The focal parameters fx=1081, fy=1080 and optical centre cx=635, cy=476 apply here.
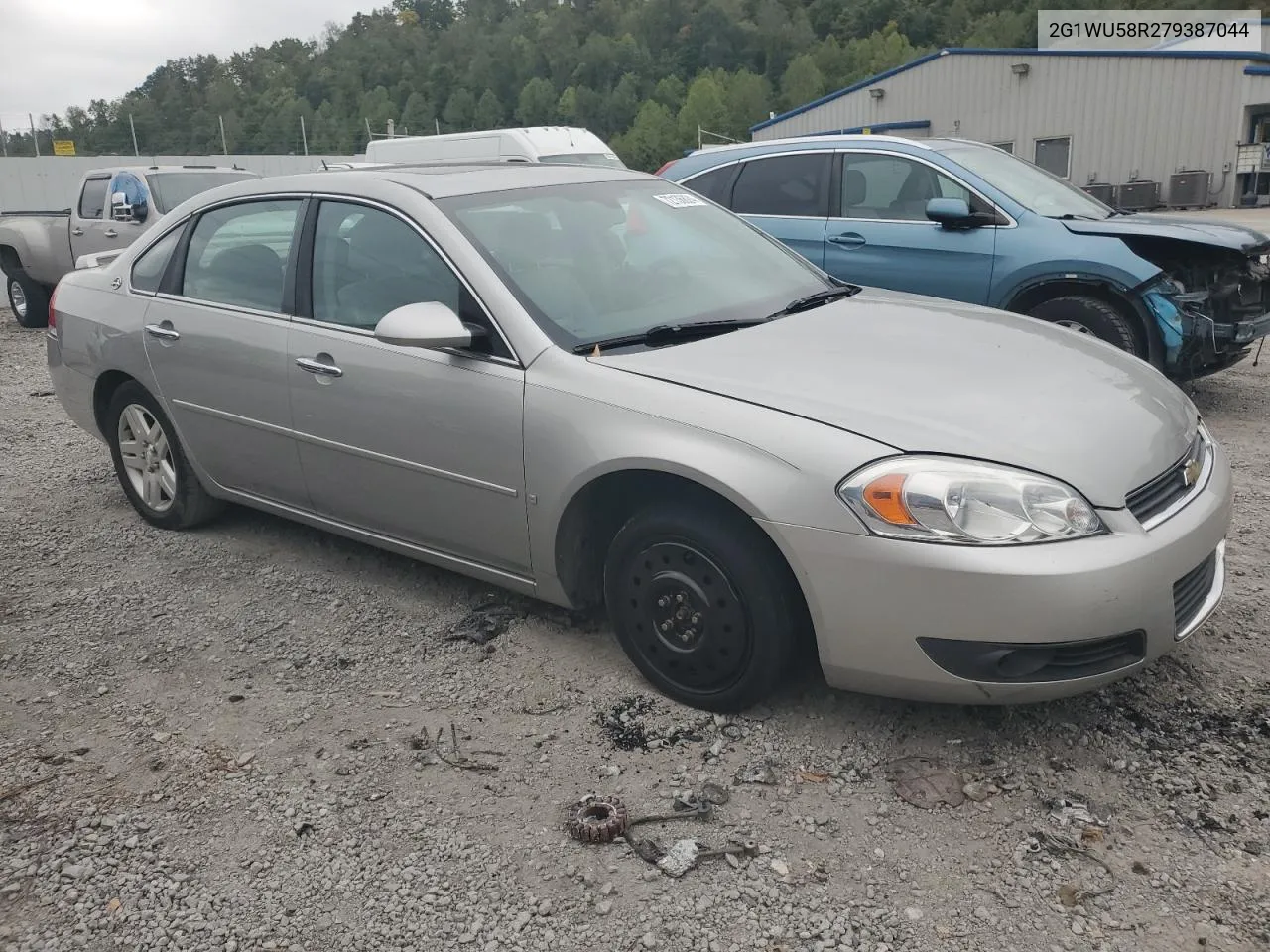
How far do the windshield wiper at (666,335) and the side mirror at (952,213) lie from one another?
3.65 meters

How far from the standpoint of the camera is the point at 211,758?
3.12 meters

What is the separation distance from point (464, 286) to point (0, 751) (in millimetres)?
1983

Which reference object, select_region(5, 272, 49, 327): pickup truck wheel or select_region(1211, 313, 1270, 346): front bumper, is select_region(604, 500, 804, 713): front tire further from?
select_region(5, 272, 49, 327): pickup truck wheel

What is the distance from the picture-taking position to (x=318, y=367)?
3877mm

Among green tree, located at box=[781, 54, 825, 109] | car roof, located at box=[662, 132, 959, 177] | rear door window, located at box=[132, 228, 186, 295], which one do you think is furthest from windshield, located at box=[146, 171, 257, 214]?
green tree, located at box=[781, 54, 825, 109]

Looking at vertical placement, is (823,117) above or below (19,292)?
above

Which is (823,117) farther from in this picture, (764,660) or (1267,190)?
(764,660)

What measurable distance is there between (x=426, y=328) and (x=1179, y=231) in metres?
5.02

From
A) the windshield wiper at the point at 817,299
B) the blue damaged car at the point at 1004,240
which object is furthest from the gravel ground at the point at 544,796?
the blue damaged car at the point at 1004,240

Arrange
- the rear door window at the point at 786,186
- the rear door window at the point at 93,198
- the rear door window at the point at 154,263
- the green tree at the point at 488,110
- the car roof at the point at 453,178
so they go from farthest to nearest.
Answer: the green tree at the point at 488,110 < the rear door window at the point at 93,198 < the rear door window at the point at 786,186 < the rear door window at the point at 154,263 < the car roof at the point at 453,178

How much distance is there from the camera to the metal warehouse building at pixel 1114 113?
28.5m

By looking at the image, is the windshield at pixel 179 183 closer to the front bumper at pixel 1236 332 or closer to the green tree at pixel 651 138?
the front bumper at pixel 1236 332

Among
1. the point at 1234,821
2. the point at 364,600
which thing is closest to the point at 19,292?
the point at 364,600

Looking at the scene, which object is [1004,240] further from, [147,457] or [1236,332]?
[147,457]
